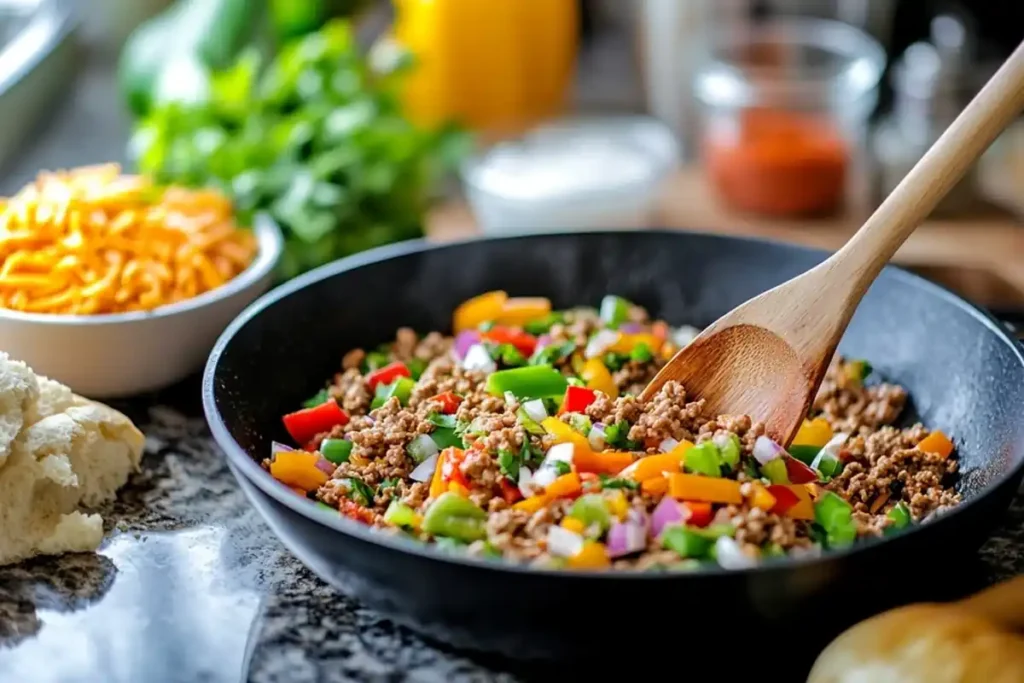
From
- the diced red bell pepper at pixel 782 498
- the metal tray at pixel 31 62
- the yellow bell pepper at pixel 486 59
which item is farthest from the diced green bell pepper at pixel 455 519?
the metal tray at pixel 31 62

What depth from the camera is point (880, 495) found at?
4.19 ft

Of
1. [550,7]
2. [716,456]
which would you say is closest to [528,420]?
[716,456]

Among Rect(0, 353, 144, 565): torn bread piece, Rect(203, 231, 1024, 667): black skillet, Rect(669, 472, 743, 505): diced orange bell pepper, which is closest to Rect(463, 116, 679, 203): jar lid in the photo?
Rect(203, 231, 1024, 667): black skillet

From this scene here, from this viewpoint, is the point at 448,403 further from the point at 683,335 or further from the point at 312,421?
the point at 683,335

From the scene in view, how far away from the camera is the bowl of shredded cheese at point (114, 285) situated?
5.01ft

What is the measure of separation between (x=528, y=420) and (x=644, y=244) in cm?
45

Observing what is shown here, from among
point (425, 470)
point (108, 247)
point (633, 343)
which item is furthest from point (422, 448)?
point (108, 247)

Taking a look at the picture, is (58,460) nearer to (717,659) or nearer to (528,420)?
(528,420)

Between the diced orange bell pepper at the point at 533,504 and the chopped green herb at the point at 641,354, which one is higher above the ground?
the diced orange bell pepper at the point at 533,504

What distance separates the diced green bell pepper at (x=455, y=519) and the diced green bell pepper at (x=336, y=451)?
20 cm

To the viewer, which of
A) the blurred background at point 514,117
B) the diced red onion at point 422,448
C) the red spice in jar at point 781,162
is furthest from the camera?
the red spice in jar at point 781,162

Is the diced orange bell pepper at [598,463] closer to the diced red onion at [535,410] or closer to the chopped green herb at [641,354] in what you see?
the diced red onion at [535,410]

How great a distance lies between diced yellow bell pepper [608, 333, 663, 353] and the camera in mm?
1523

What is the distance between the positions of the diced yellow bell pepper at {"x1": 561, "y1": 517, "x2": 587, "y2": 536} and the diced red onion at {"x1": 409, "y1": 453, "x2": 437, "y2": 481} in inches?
7.9
